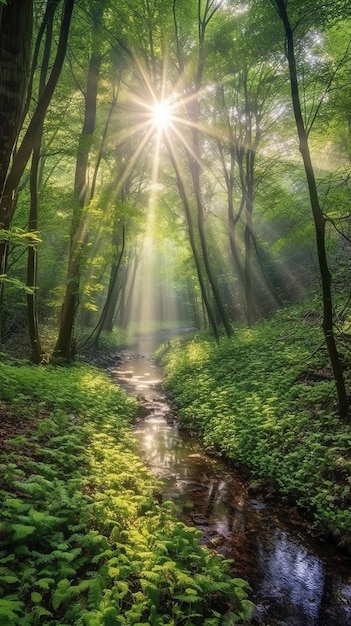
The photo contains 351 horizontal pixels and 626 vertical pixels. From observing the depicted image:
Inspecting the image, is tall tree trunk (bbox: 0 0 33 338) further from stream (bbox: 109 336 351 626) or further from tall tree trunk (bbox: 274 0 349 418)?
stream (bbox: 109 336 351 626)

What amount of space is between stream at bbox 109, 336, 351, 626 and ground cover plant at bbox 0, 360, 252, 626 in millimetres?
464

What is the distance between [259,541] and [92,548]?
252 centimetres

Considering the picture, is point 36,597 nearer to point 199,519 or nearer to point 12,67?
point 199,519

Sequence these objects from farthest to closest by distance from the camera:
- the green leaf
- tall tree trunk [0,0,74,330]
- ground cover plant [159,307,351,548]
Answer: tall tree trunk [0,0,74,330] < ground cover plant [159,307,351,548] < the green leaf

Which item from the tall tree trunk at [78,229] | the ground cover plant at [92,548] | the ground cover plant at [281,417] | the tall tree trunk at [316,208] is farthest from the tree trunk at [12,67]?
the tall tree trunk at [78,229]

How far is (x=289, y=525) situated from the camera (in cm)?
564

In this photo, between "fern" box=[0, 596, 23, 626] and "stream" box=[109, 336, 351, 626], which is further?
"stream" box=[109, 336, 351, 626]

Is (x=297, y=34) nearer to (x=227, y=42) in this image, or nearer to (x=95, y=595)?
(x=227, y=42)

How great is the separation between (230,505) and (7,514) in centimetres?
371

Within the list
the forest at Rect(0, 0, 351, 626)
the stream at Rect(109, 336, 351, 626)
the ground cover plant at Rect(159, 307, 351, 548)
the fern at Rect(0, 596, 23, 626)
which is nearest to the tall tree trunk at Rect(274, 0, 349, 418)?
the forest at Rect(0, 0, 351, 626)

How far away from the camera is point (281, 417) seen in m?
8.09

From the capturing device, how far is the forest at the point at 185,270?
379 centimetres

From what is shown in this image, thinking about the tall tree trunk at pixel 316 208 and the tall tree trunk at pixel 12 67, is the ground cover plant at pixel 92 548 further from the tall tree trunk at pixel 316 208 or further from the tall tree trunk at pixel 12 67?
the tall tree trunk at pixel 316 208

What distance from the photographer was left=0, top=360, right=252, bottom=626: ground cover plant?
311cm
